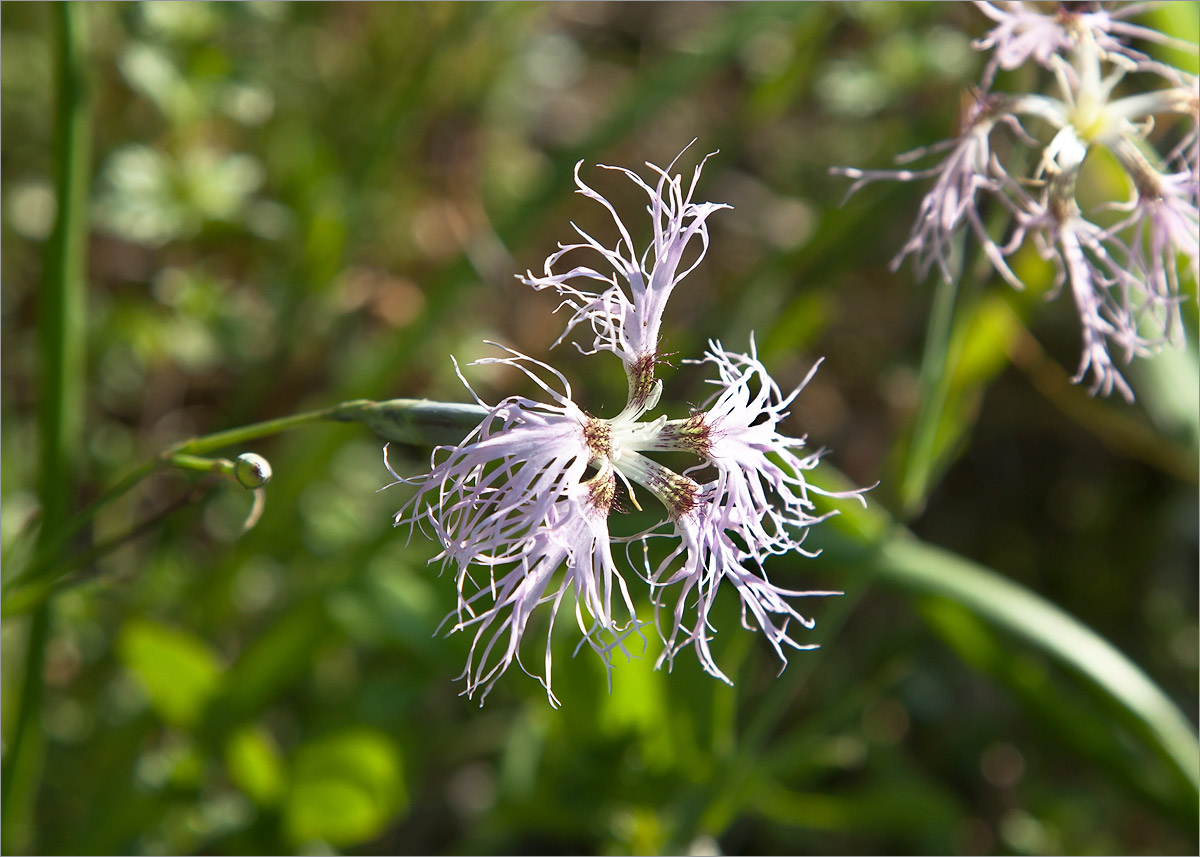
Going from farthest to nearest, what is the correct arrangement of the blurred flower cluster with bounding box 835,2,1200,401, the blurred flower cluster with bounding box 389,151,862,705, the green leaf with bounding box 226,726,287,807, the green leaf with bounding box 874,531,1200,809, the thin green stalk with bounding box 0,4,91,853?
1. the green leaf with bounding box 226,726,287,807
2. the green leaf with bounding box 874,531,1200,809
3. the thin green stalk with bounding box 0,4,91,853
4. the blurred flower cluster with bounding box 835,2,1200,401
5. the blurred flower cluster with bounding box 389,151,862,705

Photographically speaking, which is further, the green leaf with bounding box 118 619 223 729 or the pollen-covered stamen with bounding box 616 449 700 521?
the green leaf with bounding box 118 619 223 729

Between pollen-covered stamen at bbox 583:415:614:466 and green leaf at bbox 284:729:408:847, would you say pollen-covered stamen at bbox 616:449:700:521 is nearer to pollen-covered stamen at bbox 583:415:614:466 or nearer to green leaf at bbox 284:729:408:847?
pollen-covered stamen at bbox 583:415:614:466

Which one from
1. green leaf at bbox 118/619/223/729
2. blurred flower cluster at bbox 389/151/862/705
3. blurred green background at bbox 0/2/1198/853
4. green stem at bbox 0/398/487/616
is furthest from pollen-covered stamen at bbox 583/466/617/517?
green leaf at bbox 118/619/223/729

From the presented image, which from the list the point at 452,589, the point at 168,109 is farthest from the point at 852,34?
the point at 452,589

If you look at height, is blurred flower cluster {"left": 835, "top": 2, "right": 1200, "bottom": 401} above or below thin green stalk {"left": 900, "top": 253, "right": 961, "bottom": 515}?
above

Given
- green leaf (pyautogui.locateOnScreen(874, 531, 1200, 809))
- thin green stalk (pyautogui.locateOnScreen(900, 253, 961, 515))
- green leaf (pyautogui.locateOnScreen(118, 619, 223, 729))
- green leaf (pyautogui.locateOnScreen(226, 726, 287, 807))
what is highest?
thin green stalk (pyautogui.locateOnScreen(900, 253, 961, 515))

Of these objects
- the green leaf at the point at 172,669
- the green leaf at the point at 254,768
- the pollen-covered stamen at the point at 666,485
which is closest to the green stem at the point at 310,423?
the pollen-covered stamen at the point at 666,485

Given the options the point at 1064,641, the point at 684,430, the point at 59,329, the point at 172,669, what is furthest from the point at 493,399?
the point at 684,430

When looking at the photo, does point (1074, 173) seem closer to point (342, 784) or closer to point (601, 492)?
point (601, 492)
